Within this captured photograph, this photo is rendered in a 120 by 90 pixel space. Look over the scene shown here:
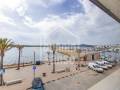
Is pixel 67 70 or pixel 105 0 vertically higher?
pixel 105 0

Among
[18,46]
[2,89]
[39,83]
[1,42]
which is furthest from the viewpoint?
[18,46]

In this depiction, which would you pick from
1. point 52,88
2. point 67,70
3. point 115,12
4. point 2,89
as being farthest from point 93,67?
point 115,12

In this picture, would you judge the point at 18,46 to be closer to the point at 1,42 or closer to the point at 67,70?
the point at 67,70

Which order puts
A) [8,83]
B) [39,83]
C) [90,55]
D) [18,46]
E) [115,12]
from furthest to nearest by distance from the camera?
[90,55] → [18,46] → [8,83] → [39,83] → [115,12]

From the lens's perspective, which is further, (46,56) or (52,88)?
(46,56)

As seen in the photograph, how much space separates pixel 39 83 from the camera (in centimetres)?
1511

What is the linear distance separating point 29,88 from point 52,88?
1.97 metres

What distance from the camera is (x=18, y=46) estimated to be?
1361 inches

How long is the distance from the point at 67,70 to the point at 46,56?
1980 cm

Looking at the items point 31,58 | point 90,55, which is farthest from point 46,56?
point 90,55

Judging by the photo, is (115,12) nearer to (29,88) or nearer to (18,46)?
(29,88)

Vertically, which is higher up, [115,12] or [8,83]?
[115,12]

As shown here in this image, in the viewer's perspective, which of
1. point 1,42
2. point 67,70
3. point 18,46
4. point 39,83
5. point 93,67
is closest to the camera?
point 39,83

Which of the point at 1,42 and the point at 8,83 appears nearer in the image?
the point at 8,83
